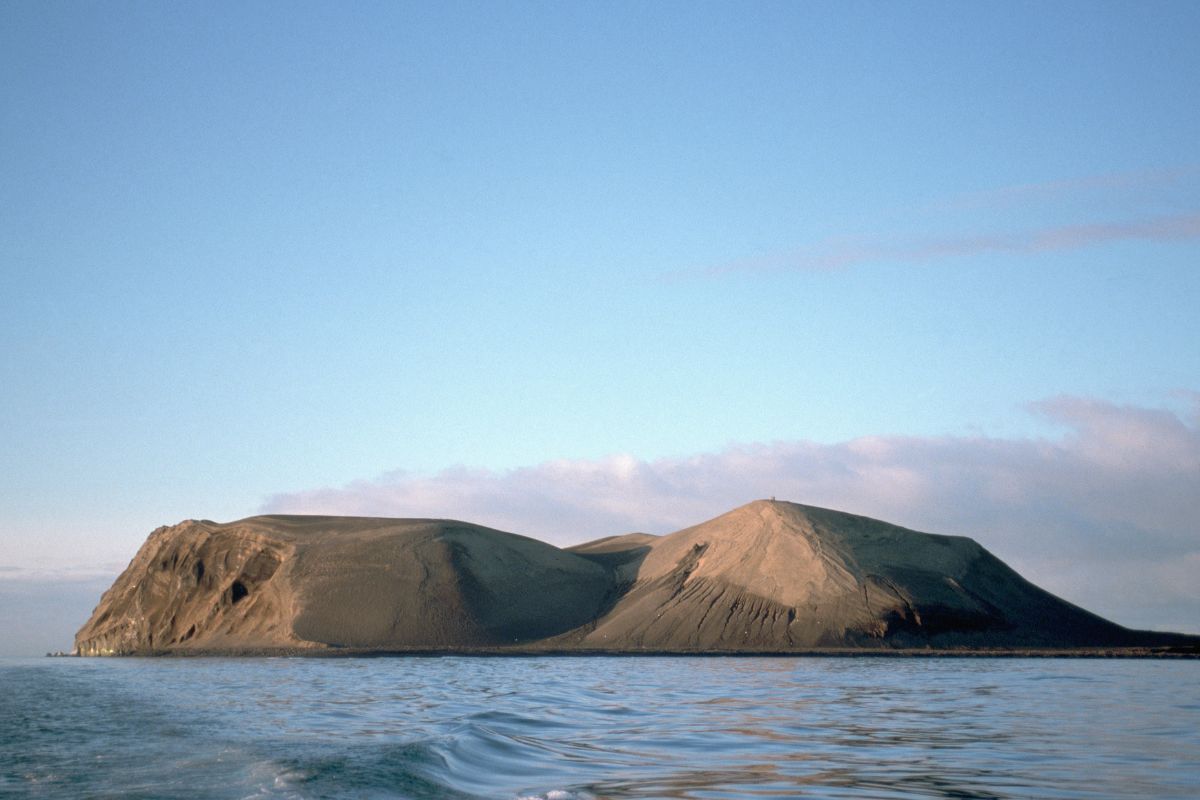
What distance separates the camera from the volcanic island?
88375 millimetres

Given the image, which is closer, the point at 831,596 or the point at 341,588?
the point at 831,596

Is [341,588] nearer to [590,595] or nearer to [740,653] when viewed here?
[590,595]

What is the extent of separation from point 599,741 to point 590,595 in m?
84.8

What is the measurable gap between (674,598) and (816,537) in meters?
13.7

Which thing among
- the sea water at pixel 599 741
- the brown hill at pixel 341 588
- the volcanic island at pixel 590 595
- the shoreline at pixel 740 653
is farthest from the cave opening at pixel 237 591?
the sea water at pixel 599 741

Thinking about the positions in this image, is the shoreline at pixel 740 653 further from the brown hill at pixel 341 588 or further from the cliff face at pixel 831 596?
the cliff face at pixel 831 596

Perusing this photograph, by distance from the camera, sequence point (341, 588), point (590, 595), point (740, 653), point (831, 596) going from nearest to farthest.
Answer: point (740, 653)
point (831, 596)
point (341, 588)
point (590, 595)

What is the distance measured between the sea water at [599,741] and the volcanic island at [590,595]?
157 feet

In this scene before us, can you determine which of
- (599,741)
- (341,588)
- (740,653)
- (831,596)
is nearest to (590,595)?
(341,588)

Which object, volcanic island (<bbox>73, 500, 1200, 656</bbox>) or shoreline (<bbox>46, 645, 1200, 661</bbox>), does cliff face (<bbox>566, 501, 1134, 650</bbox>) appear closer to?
volcanic island (<bbox>73, 500, 1200, 656</bbox>)

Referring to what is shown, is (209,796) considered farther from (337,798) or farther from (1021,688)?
(1021,688)

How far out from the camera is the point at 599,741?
2191cm

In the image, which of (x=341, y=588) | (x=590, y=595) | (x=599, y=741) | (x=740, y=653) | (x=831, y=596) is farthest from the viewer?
(x=590, y=595)

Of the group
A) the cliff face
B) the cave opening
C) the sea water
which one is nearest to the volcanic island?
the cliff face
